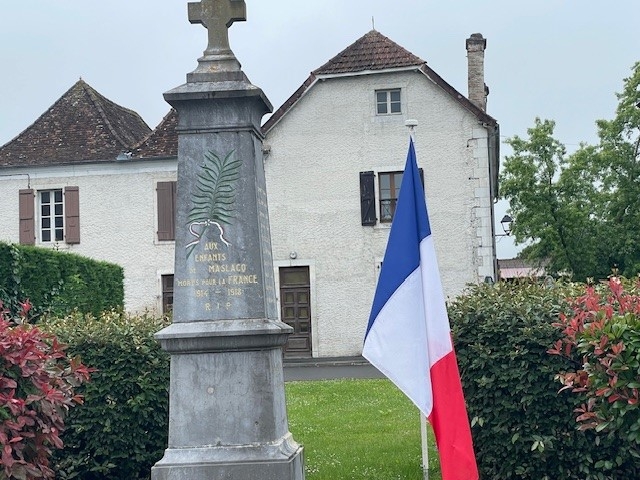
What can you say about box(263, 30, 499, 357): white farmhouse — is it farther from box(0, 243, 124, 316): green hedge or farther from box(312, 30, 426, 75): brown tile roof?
box(0, 243, 124, 316): green hedge

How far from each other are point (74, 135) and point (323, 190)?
793 cm

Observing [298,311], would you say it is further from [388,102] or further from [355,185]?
[388,102]

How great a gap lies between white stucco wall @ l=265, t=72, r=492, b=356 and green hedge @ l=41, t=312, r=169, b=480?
1809cm

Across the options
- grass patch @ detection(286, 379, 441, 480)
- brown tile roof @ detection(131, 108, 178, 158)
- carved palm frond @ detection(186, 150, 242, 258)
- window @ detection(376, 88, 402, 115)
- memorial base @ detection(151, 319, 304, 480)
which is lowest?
grass patch @ detection(286, 379, 441, 480)

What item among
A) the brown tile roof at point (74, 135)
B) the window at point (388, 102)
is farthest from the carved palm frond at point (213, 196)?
the brown tile roof at point (74, 135)

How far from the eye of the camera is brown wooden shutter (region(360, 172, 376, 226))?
2678cm

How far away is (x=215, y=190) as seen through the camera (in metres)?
7.82

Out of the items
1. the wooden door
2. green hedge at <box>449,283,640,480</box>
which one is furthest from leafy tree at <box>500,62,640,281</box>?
green hedge at <box>449,283,640,480</box>

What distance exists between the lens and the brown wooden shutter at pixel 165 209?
27469 millimetres

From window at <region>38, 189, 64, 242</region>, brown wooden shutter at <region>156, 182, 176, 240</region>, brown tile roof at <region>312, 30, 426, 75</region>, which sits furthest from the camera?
window at <region>38, 189, 64, 242</region>

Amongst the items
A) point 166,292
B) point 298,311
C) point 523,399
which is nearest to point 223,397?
point 523,399

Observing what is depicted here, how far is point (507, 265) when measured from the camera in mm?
70562

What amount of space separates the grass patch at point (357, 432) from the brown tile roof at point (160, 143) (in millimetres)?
12488

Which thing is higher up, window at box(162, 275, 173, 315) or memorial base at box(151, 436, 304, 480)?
window at box(162, 275, 173, 315)
